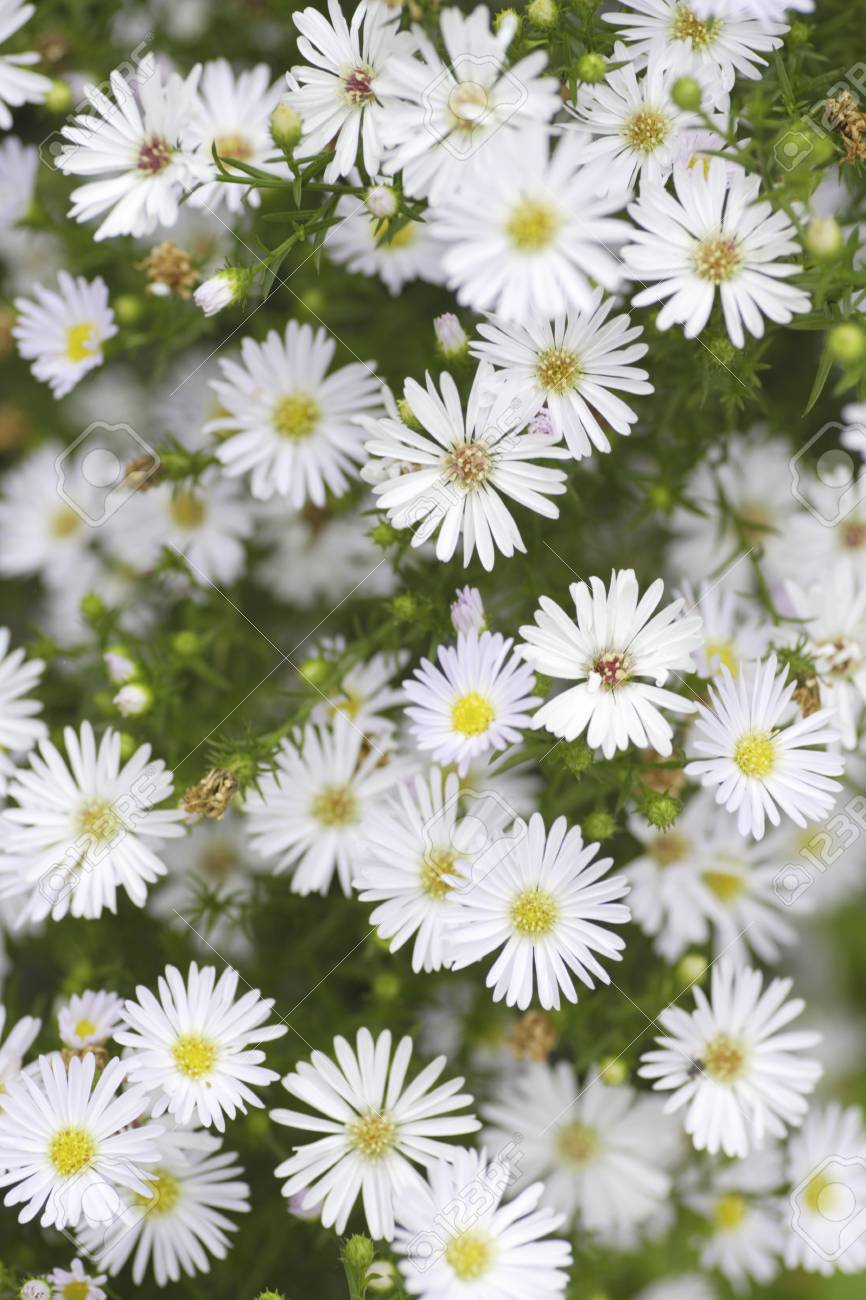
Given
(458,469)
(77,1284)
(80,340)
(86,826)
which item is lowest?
(77,1284)

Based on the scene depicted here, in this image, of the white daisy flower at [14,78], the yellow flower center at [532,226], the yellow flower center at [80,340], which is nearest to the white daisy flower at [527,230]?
the yellow flower center at [532,226]

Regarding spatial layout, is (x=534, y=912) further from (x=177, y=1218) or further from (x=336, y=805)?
(x=177, y=1218)

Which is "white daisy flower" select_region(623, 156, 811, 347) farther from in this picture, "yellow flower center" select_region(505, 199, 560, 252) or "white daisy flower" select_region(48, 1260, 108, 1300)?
"white daisy flower" select_region(48, 1260, 108, 1300)

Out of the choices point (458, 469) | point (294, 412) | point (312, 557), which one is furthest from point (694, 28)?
point (312, 557)

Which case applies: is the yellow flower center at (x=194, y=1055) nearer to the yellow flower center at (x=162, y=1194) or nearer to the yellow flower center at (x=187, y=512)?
the yellow flower center at (x=162, y=1194)

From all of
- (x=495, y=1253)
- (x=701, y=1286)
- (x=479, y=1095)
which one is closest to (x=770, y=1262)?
(x=701, y=1286)

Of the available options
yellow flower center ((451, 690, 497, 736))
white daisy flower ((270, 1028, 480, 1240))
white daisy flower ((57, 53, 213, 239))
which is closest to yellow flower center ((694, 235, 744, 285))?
yellow flower center ((451, 690, 497, 736))
